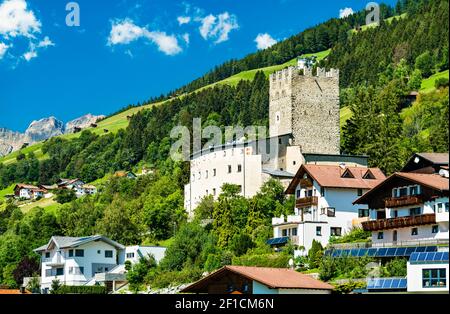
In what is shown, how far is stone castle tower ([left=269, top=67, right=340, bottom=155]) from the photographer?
45125mm

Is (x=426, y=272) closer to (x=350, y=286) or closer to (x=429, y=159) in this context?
(x=429, y=159)

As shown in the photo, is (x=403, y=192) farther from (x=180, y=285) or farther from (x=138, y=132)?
(x=138, y=132)

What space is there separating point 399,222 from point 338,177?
796cm

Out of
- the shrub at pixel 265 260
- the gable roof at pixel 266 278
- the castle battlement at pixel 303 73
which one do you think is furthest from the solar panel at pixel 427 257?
the castle battlement at pixel 303 73

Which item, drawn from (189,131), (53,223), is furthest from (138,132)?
(53,223)

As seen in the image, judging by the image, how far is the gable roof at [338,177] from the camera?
32.8 meters

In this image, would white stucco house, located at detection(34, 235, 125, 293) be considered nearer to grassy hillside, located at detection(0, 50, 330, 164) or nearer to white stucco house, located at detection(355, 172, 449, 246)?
white stucco house, located at detection(355, 172, 449, 246)

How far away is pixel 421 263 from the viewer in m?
19.4

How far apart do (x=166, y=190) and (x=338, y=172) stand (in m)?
17.7

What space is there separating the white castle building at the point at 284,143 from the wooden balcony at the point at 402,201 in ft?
55.4

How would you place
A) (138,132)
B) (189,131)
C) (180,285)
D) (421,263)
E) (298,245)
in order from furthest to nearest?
(138,132)
(189,131)
(298,245)
(180,285)
(421,263)

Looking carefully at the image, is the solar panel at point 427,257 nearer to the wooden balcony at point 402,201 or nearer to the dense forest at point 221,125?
the wooden balcony at point 402,201

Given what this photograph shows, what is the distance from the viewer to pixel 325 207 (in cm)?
3266

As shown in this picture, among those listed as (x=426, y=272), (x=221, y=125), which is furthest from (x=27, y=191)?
(x=426, y=272)
